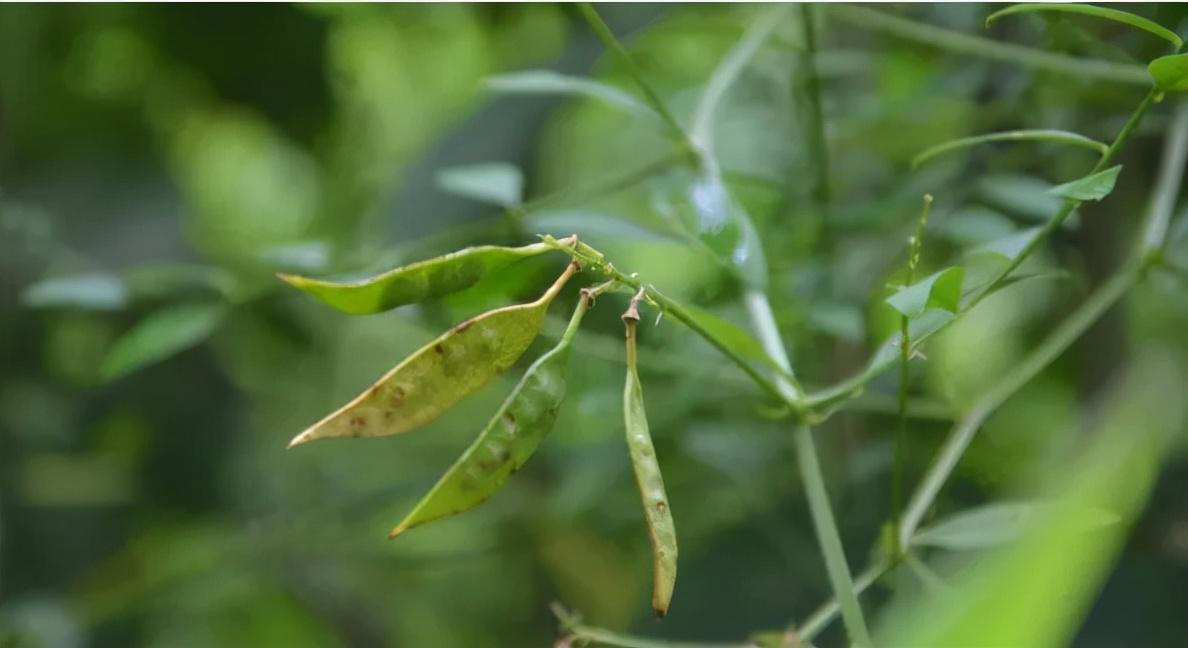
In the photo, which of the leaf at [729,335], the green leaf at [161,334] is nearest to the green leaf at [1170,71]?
the leaf at [729,335]

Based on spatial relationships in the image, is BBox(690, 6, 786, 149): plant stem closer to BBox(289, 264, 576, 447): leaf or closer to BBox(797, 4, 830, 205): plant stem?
BBox(797, 4, 830, 205): plant stem

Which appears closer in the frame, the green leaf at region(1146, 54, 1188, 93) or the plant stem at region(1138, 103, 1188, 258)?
the green leaf at region(1146, 54, 1188, 93)

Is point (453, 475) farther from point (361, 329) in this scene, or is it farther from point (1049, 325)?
point (361, 329)

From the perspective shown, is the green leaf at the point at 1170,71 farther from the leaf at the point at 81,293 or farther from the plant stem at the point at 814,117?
the leaf at the point at 81,293

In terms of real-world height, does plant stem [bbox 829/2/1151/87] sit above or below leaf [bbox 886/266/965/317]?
above

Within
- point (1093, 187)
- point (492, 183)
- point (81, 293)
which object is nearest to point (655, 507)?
point (1093, 187)

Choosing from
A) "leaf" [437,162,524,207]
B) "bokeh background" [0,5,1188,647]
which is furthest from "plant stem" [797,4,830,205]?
"leaf" [437,162,524,207]
